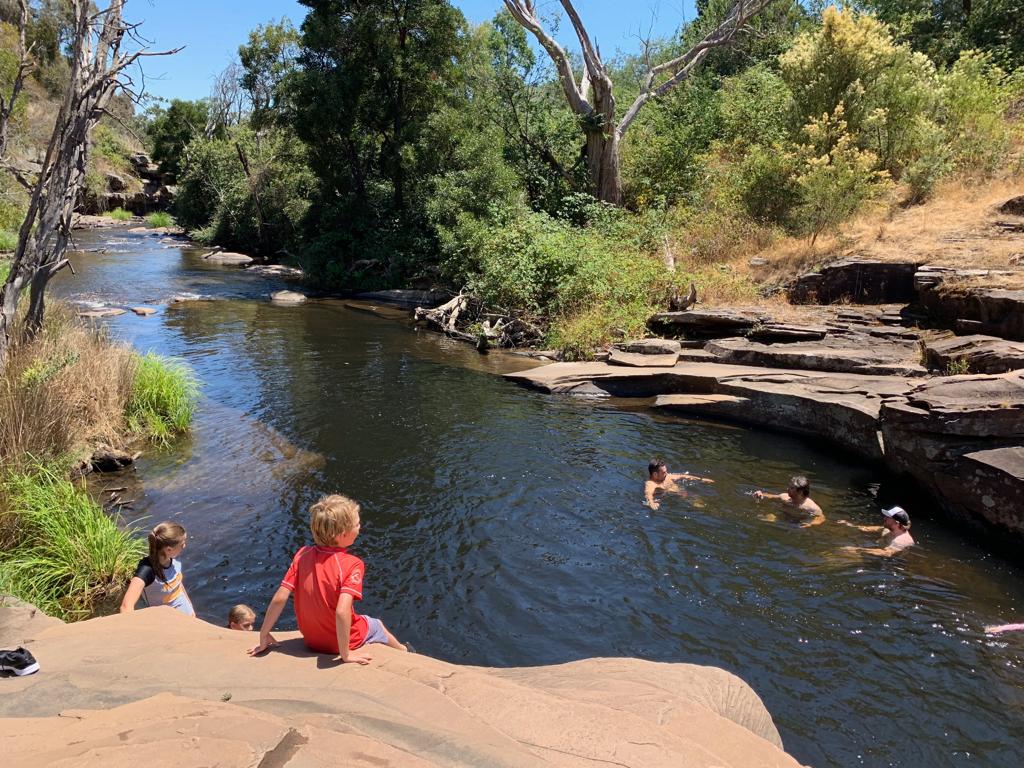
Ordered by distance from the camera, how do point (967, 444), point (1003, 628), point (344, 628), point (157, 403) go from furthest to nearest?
point (157, 403) < point (967, 444) < point (1003, 628) < point (344, 628)

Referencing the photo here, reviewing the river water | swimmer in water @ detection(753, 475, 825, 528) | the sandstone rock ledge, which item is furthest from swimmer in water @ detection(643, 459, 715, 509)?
the sandstone rock ledge

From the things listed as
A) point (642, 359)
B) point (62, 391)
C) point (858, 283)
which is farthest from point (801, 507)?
point (62, 391)

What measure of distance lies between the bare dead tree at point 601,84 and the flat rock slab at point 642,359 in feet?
37.9

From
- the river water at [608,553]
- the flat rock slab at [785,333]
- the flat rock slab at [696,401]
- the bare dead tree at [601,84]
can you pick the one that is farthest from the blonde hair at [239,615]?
the bare dead tree at [601,84]

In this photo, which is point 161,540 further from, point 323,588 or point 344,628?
point 344,628

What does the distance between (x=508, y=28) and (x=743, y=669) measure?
2613 cm

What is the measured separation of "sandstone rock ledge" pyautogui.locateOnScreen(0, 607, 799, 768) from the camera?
286cm

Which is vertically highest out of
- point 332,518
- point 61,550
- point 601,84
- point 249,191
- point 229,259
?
point 601,84

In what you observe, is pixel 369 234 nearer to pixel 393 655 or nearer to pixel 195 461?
pixel 195 461

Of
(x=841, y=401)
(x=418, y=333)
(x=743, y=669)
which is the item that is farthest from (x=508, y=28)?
(x=743, y=669)

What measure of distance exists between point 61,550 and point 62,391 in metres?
2.83

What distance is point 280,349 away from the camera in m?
17.1

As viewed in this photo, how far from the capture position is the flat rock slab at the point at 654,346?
1473cm

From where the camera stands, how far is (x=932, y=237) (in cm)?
1508
